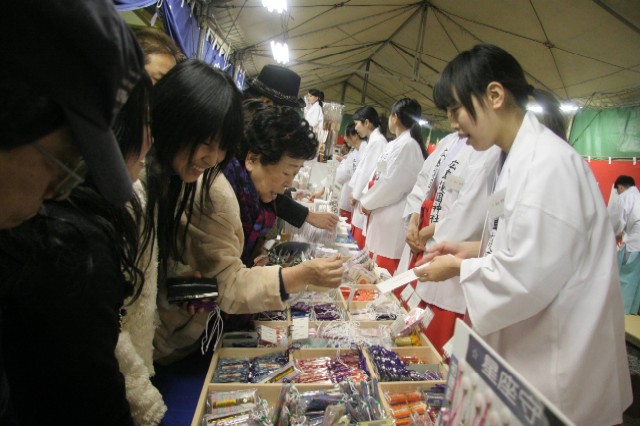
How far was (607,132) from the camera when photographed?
264 inches

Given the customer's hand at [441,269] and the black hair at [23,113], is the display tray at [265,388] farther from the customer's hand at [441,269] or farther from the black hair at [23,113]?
the black hair at [23,113]

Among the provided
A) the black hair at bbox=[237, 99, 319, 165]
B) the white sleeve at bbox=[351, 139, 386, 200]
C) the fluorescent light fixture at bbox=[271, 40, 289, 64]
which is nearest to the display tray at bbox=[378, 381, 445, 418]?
the black hair at bbox=[237, 99, 319, 165]

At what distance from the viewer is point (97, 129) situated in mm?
421

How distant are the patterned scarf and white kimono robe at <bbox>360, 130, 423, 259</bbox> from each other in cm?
202

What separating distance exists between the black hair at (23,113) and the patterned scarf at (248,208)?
4.09 ft

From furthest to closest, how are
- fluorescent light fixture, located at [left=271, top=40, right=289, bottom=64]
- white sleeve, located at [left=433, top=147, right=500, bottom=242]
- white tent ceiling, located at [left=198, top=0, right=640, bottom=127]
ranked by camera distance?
fluorescent light fixture, located at [left=271, top=40, right=289, bottom=64]
white tent ceiling, located at [left=198, top=0, right=640, bottom=127]
white sleeve, located at [left=433, top=147, right=500, bottom=242]

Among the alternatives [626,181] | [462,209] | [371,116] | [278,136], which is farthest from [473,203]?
[626,181]

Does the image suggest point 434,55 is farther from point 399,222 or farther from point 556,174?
point 556,174

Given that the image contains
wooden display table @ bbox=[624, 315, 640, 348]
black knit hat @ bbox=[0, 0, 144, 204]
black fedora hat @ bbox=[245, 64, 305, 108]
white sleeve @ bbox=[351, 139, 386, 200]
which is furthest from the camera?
white sleeve @ bbox=[351, 139, 386, 200]

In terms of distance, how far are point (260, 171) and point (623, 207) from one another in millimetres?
6531

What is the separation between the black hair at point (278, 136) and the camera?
1.74 m

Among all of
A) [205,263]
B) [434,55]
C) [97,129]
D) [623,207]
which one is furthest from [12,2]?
[434,55]

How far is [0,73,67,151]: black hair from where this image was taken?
1.16 feet

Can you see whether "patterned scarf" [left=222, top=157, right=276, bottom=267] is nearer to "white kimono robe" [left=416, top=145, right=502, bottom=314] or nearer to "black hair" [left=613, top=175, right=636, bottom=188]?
"white kimono robe" [left=416, top=145, right=502, bottom=314]
